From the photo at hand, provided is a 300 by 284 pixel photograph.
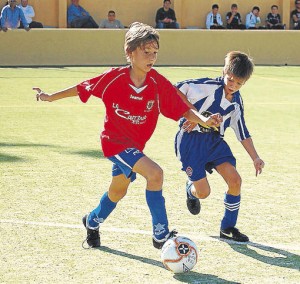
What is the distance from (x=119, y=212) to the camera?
262 inches

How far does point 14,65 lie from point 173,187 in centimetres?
1589

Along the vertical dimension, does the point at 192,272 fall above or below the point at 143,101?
below

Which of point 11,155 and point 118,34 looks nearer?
point 11,155

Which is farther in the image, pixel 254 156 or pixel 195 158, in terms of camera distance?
pixel 195 158

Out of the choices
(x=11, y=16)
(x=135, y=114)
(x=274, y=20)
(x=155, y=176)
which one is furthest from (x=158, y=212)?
(x=274, y=20)

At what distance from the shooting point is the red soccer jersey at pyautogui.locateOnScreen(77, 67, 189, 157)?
18.0 ft

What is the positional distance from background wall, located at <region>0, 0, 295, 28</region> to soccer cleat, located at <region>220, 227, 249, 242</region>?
2066 centimetres

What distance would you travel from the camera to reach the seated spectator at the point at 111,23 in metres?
24.9

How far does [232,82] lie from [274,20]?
73.2ft

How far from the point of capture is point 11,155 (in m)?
9.28

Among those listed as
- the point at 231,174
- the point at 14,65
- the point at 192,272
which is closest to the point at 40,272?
the point at 192,272

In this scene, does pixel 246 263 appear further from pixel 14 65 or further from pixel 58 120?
pixel 14 65

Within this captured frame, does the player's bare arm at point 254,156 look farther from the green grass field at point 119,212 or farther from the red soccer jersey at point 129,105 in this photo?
the red soccer jersey at point 129,105

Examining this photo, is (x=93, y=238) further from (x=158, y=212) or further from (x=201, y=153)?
(x=201, y=153)
